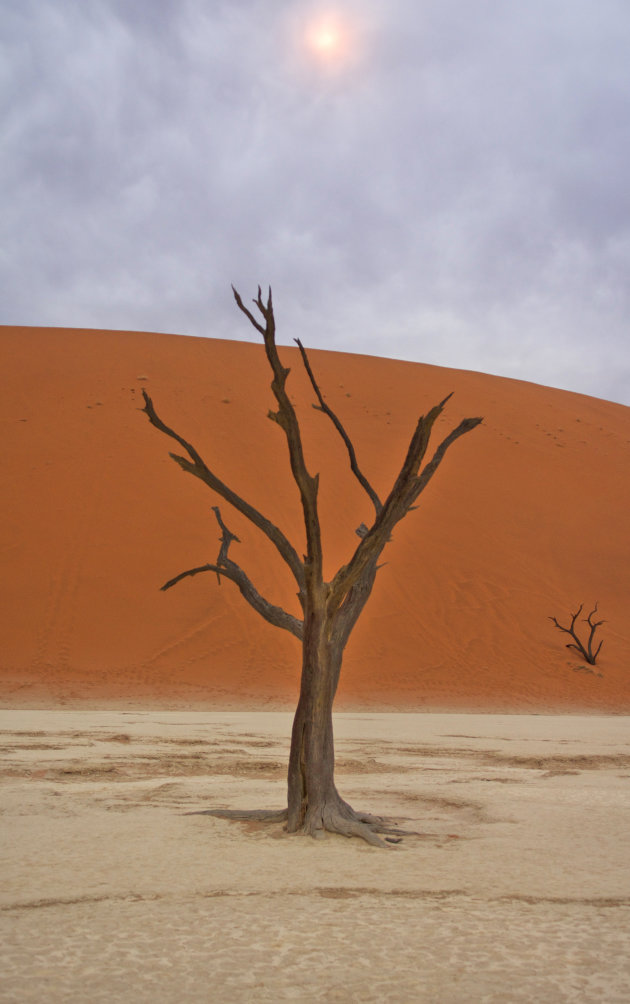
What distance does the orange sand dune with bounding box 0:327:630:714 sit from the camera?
17266 mm

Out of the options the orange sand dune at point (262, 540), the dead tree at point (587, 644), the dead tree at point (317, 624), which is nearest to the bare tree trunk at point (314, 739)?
the dead tree at point (317, 624)

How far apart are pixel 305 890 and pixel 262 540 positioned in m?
18.9

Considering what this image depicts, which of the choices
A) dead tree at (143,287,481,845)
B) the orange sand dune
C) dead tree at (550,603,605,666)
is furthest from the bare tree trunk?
dead tree at (550,603,605,666)

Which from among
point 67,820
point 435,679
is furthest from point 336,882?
point 435,679

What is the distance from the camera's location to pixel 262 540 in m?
22.6

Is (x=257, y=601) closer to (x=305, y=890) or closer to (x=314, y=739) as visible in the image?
(x=314, y=739)

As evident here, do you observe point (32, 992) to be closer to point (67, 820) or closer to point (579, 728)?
point (67, 820)

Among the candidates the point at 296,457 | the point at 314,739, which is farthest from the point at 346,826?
the point at 296,457

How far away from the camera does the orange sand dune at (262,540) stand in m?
17.3

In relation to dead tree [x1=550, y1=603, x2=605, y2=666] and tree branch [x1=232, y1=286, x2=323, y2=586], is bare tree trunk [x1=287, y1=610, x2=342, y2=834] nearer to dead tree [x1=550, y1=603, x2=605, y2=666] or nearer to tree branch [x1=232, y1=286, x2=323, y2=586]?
tree branch [x1=232, y1=286, x2=323, y2=586]

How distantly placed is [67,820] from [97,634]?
12.9 meters

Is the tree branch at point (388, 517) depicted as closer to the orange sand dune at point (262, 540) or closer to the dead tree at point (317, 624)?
the dead tree at point (317, 624)

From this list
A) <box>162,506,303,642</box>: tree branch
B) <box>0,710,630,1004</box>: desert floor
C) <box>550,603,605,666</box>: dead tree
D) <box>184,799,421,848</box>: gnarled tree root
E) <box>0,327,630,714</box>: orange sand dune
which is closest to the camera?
<box>0,710,630,1004</box>: desert floor

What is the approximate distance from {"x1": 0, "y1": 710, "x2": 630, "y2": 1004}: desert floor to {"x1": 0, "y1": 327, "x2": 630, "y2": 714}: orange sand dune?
863 cm
